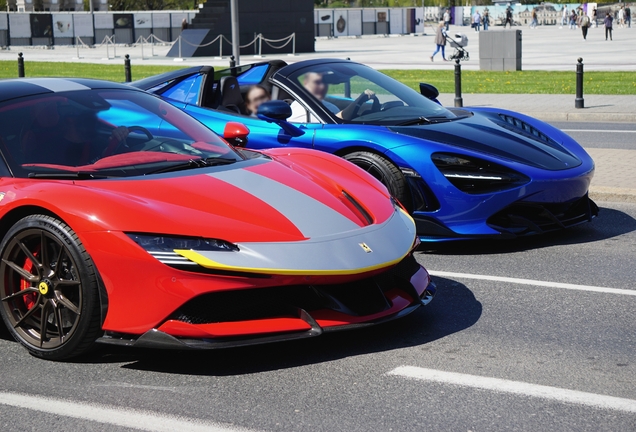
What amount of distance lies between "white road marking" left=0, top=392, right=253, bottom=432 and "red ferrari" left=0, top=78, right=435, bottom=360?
395 millimetres

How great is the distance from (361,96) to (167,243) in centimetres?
384

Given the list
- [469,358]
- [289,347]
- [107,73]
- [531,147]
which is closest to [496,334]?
[469,358]

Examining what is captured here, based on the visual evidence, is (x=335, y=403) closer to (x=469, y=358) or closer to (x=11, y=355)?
(x=469, y=358)

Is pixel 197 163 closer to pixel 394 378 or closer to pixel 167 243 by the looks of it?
pixel 167 243

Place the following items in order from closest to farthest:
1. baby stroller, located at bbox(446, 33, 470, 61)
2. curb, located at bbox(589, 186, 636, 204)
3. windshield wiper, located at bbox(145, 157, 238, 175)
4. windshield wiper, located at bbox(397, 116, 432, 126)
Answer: windshield wiper, located at bbox(145, 157, 238, 175)
windshield wiper, located at bbox(397, 116, 432, 126)
curb, located at bbox(589, 186, 636, 204)
baby stroller, located at bbox(446, 33, 470, 61)

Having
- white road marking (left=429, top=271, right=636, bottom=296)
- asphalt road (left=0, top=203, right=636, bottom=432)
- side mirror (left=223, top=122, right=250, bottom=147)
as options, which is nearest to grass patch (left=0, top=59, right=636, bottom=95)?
white road marking (left=429, top=271, right=636, bottom=296)

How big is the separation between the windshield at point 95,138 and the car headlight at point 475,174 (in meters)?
1.82

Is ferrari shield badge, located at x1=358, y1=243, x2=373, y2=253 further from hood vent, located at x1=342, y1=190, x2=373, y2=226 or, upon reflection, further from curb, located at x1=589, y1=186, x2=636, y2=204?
curb, located at x1=589, y1=186, x2=636, y2=204

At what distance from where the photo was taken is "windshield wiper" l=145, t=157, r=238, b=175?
4934 millimetres

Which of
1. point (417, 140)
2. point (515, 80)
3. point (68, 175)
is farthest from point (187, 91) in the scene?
point (515, 80)

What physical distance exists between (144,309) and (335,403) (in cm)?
101

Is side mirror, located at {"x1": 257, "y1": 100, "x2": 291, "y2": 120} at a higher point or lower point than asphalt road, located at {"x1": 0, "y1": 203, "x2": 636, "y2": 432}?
higher

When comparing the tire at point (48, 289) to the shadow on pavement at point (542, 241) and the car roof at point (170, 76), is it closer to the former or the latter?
the shadow on pavement at point (542, 241)

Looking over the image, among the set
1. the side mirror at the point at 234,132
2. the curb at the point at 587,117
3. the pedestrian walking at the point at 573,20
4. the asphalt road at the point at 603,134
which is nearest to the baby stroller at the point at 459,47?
the curb at the point at 587,117
